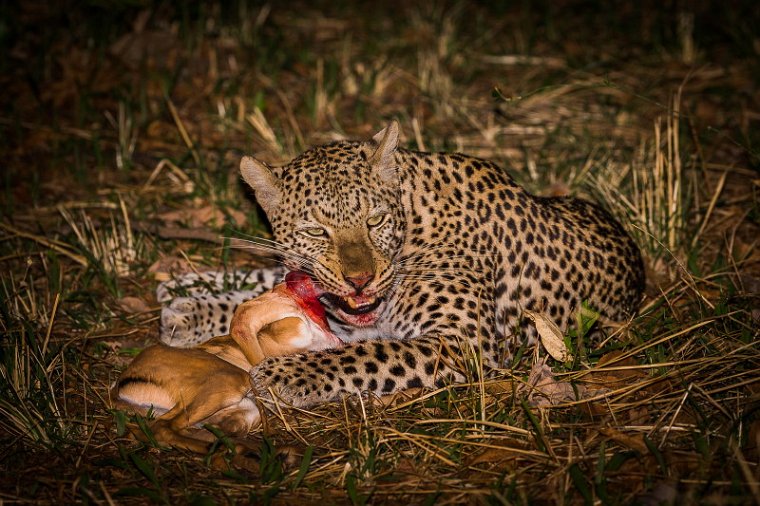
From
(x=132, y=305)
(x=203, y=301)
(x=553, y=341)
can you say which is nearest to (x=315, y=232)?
(x=203, y=301)

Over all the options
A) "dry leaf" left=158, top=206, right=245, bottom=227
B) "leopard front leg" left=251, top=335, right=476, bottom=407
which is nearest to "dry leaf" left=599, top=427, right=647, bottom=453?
"leopard front leg" left=251, top=335, right=476, bottom=407

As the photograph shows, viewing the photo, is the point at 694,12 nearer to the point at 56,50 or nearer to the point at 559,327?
the point at 559,327

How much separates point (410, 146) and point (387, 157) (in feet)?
9.79

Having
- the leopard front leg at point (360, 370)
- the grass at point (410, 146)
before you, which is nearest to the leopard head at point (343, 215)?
the leopard front leg at point (360, 370)

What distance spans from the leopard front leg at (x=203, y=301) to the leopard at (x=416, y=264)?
2cm

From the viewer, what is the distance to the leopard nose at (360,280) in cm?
546

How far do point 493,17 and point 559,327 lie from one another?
8.15m

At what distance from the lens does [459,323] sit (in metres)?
5.60

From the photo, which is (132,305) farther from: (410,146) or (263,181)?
(410,146)

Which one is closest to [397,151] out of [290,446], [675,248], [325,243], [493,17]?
[325,243]

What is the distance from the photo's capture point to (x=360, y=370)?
17.4 ft

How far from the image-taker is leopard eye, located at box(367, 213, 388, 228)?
5.64 meters

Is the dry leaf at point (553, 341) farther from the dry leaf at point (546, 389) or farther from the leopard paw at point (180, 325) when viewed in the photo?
the leopard paw at point (180, 325)

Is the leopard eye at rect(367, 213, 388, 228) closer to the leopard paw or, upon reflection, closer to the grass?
the grass
